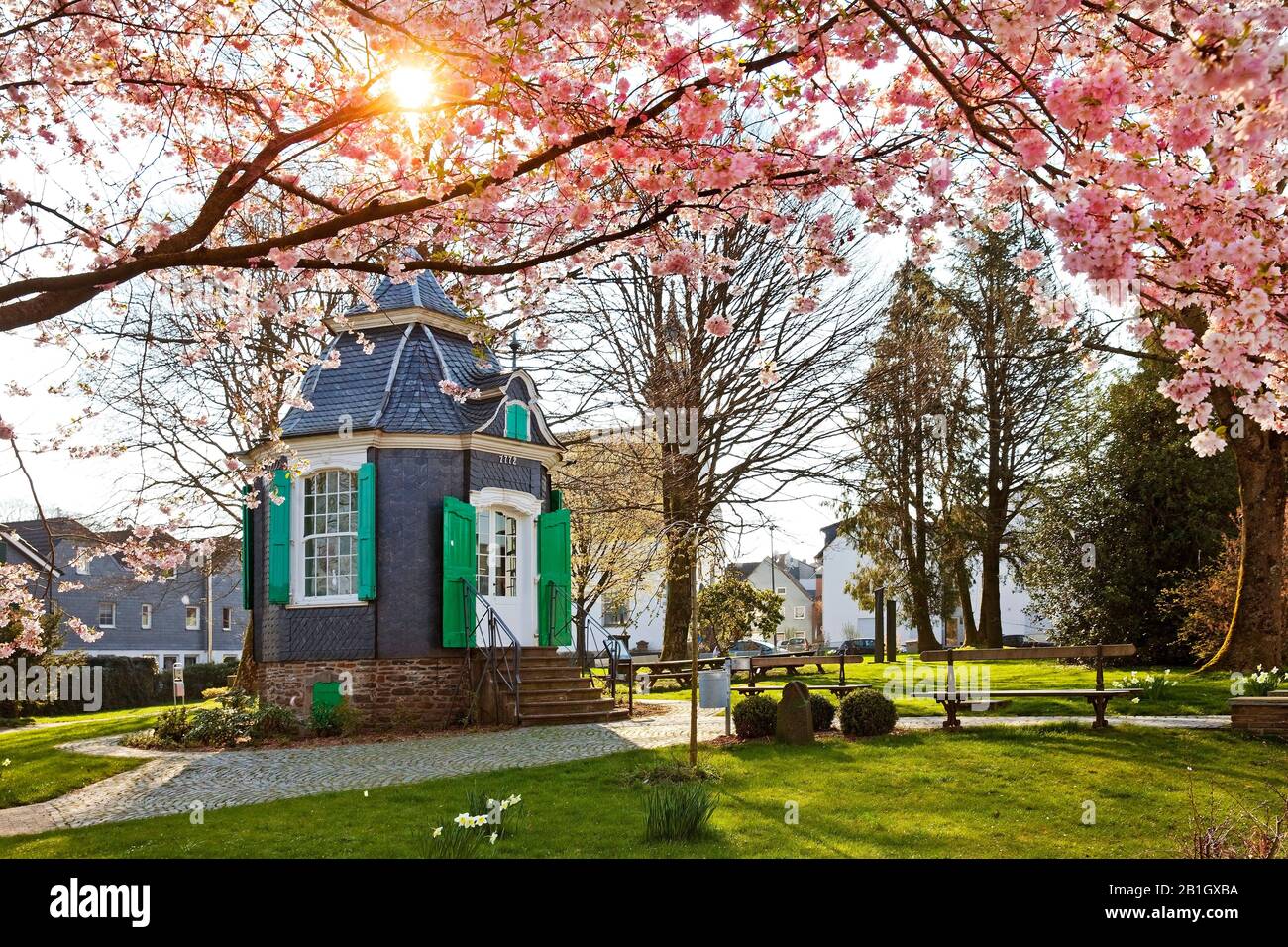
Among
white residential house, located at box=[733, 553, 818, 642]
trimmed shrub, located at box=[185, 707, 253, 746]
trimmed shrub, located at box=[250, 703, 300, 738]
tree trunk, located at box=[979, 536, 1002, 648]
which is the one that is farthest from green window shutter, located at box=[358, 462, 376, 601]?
white residential house, located at box=[733, 553, 818, 642]

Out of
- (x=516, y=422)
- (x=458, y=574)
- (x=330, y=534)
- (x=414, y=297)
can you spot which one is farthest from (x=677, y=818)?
(x=414, y=297)

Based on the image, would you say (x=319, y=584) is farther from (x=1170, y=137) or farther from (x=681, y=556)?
(x=1170, y=137)

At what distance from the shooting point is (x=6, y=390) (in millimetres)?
10016

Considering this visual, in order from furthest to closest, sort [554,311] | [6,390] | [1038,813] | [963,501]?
[963,501]
[554,311]
[6,390]
[1038,813]

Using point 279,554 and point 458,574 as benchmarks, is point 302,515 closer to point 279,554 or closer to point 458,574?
point 279,554

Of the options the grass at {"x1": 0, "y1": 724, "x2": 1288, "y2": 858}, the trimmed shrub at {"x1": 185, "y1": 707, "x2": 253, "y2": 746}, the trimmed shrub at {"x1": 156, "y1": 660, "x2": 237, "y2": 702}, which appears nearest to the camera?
the grass at {"x1": 0, "y1": 724, "x2": 1288, "y2": 858}

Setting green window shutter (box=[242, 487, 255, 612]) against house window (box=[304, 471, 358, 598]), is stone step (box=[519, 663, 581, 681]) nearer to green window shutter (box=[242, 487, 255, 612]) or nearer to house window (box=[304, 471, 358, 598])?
house window (box=[304, 471, 358, 598])

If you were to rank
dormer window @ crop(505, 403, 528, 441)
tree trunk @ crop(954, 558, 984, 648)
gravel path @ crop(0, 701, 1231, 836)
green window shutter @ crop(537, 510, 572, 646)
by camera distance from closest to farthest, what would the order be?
gravel path @ crop(0, 701, 1231, 836) < dormer window @ crop(505, 403, 528, 441) < green window shutter @ crop(537, 510, 572, 646) < tree trunk @ crop(954, 558, 984, 648)

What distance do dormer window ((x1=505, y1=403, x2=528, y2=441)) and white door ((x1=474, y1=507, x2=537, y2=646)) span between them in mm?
1270

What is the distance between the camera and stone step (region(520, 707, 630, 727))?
15.4 m

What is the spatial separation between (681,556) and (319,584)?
7.14 meters

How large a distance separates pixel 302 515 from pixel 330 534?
24.6 inches

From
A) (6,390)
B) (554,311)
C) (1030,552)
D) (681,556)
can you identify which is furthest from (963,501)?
(6,390)
